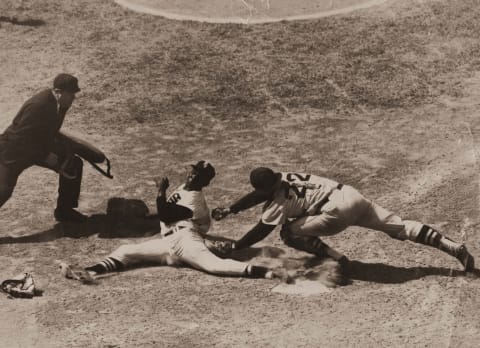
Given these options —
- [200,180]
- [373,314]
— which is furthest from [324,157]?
[373,314]

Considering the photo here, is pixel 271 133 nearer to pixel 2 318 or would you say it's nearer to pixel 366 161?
pixel 366 161

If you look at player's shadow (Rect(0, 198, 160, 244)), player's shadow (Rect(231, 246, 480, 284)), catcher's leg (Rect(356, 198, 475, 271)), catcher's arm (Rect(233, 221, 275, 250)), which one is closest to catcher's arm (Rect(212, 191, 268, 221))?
catcher's arm (Rect(233, 221, 275, 250))

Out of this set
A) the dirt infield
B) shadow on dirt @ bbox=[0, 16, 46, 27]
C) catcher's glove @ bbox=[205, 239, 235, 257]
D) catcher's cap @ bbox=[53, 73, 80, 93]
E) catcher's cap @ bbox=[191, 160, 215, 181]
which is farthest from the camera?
shadow on dirt @ bbox=[0, 16, 46, 27]

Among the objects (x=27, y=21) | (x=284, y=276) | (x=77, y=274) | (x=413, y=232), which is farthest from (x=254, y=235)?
(x=27, y=21)

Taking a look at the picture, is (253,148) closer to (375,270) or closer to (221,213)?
(221,213)

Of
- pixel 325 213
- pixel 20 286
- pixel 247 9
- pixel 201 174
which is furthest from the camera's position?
pixel 247 9

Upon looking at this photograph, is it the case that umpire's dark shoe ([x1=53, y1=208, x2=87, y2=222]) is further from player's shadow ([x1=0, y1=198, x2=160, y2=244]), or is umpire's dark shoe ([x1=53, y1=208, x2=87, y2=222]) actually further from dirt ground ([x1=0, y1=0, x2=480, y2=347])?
dirt ground ([x1=0, y1=0, x2=480, y2=347])
